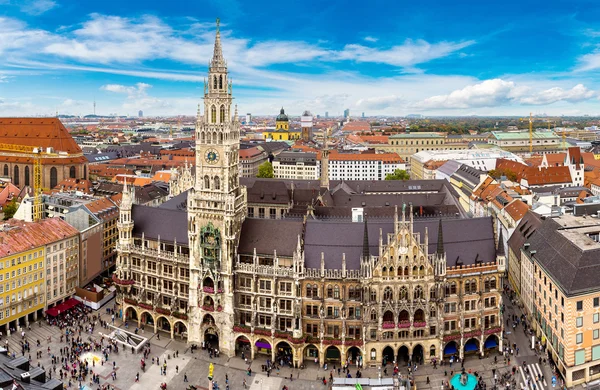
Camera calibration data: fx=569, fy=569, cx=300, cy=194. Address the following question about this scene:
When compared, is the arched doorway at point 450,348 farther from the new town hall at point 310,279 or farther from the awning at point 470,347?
the awning at point 470,347

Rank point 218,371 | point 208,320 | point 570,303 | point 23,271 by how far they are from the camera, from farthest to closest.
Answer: point 23,271
point 208,320
point 218,371
point 570,303

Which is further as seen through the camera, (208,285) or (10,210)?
(10,210)

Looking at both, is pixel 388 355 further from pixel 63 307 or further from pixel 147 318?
pixel 63 307

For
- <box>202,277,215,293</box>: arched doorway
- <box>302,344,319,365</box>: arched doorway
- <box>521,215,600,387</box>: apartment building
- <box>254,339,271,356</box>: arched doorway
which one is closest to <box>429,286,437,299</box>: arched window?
<box>521,215,600,387</box>: apartment building

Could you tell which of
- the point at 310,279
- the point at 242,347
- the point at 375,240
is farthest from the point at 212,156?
the point at 242,347

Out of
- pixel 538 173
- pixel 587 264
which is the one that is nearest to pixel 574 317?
pixel 587 264

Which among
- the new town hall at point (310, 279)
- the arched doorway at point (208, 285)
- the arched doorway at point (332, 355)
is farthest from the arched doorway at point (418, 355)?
the arched doorway at point (208, 285)
